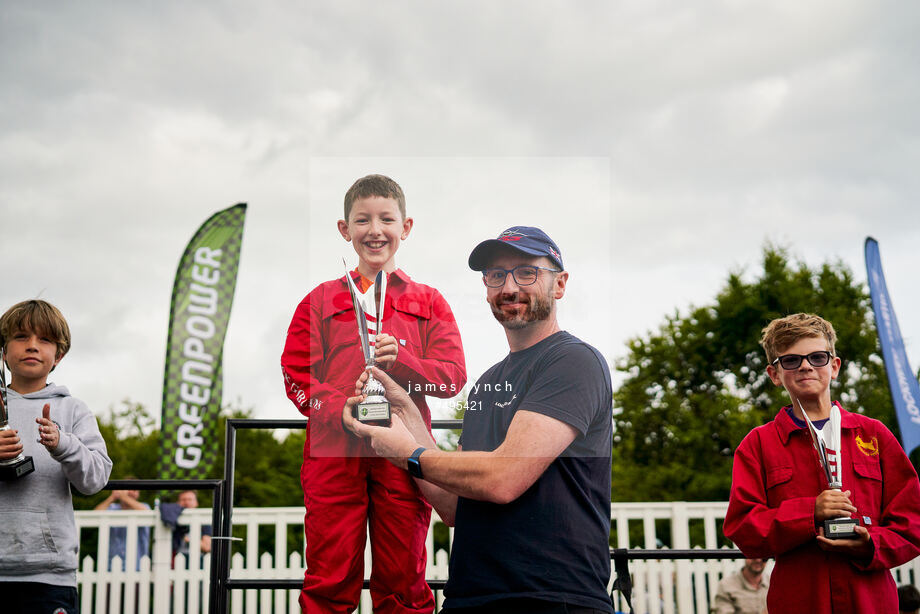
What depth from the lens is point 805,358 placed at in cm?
236

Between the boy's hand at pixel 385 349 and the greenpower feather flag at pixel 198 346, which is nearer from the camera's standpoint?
the boy's hand at pixel 385 349

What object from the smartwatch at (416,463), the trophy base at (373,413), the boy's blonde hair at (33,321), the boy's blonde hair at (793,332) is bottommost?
the smartwatch at (416,463)

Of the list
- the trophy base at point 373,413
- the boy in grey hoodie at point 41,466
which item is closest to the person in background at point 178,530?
the boy in grey hoodie at point 41,466

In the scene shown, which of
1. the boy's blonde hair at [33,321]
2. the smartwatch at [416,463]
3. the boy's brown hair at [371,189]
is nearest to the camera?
the smartwatch at [416,463]

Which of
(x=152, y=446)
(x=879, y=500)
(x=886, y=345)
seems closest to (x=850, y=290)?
(x=886, y=345)

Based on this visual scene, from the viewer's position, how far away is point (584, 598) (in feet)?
5.28

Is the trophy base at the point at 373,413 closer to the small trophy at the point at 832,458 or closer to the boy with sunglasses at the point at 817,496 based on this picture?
the boy with sunglasses at the point at 817,496

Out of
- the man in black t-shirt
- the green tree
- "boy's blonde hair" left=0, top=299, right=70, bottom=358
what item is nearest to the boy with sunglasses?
the man in black t-shirt

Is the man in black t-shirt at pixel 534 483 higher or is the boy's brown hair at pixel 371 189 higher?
the boy's brown hair at pixel 371 189

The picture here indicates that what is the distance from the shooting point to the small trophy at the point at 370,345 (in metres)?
1.84

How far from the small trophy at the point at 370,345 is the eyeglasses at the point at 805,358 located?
4.17ft

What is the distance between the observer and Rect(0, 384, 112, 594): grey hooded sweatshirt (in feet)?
7.67

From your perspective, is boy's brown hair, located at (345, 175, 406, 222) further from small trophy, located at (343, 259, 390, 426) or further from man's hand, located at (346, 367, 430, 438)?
man's hand, located at (346, 367, 430, 438)

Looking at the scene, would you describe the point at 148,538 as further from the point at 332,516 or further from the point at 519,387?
the point at 519,387
